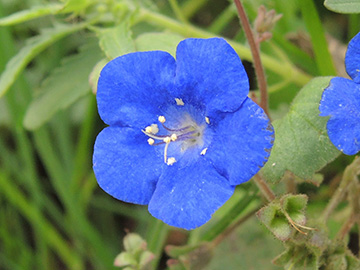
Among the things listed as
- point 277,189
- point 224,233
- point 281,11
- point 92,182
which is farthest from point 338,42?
point 92,182

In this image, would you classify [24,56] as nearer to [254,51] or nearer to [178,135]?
[178,135]

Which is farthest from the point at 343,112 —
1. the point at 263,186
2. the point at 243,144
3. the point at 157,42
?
the point at 157,42

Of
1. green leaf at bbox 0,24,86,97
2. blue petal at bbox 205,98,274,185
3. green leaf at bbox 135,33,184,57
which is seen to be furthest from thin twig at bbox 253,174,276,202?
green leaf at bbox 0,24,86,97

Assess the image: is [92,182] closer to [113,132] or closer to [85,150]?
[85,150]

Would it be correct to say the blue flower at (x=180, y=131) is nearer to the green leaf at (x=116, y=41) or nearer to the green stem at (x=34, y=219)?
the green leaf at (x=116, y=41)

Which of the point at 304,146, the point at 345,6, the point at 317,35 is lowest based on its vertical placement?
the point at 317,35
